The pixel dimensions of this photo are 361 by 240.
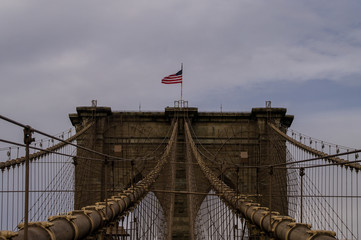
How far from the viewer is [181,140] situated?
2398cm

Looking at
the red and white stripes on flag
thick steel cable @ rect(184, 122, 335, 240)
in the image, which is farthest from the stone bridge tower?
thick steel cable @ rect(184, 122, 335, 240)

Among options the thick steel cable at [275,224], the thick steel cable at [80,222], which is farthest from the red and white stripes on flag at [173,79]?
the thick steel cable at [80,222]

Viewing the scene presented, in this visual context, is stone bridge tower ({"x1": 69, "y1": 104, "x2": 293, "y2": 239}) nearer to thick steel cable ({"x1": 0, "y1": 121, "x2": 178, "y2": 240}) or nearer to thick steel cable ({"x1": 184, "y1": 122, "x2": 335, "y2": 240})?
thick steel cable ({"x1": 184, "y1": 122, "x2": 335, "y2": 240})

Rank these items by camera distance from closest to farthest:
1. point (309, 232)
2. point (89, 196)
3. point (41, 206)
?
point (309, 232) → point (41, 206) → point (89, 196)

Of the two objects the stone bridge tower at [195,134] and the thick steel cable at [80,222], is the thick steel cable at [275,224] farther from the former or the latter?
the stone bridge tower at [195,134]

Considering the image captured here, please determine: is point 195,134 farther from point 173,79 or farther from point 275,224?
point 275,224

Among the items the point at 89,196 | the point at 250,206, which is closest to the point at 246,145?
the point at 89,196

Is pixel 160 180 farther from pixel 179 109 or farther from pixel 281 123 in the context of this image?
pixel 281 123

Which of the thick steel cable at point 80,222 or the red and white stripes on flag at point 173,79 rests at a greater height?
the red and white stripes on flag at point 173,79

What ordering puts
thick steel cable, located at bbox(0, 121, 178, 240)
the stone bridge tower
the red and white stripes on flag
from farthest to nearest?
1. the red and white stripes on flag
2. the stone bridge tower
3. thick steel cable, located at bbox(0, 121, 178, 240)

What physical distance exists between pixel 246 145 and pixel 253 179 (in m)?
1.60

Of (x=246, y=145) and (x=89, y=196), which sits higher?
(x=246, y=145)

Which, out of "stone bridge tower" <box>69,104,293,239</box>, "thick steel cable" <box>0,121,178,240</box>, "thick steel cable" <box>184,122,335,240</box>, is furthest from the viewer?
"stone bridge tower" <box>69,104,293,239</box>

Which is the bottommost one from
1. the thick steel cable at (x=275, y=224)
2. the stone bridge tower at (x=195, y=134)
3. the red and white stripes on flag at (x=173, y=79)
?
the thick steel cable at (x=275, y=224)
